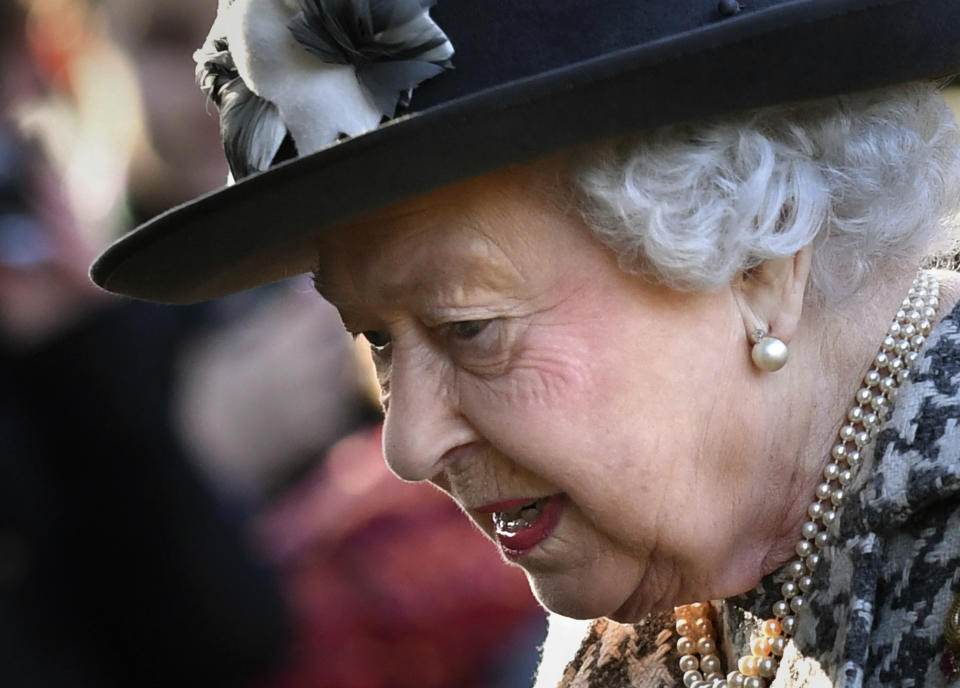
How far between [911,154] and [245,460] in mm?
2370

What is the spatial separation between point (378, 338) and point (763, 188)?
0.62 metres

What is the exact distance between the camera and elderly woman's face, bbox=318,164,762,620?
1720 millimetres

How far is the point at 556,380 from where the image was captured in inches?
68.7

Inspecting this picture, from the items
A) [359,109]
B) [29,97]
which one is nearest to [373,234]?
[359,109]

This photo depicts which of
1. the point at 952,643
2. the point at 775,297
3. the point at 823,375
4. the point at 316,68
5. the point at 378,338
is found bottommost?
the point at 952,643

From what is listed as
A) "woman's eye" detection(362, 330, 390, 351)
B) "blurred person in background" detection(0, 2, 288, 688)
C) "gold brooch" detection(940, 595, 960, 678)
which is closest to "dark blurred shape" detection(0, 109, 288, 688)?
"blurred person in background" detection(0, 2, 288, 688)

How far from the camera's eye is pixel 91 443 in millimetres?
3760

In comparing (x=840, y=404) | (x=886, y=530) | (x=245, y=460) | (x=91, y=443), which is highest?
(x=91, y=443)

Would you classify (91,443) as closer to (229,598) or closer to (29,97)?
(229,598)

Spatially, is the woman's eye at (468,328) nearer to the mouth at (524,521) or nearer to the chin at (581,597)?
the mouth at (524,521)

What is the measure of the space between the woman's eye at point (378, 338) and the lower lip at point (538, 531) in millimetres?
→ 337

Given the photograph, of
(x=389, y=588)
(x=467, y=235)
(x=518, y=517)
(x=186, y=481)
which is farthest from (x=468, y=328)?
(x=186, y=481)

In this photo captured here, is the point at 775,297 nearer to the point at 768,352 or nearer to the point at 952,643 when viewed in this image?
the point at 768,352

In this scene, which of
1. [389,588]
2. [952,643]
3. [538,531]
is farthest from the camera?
[389,588]
